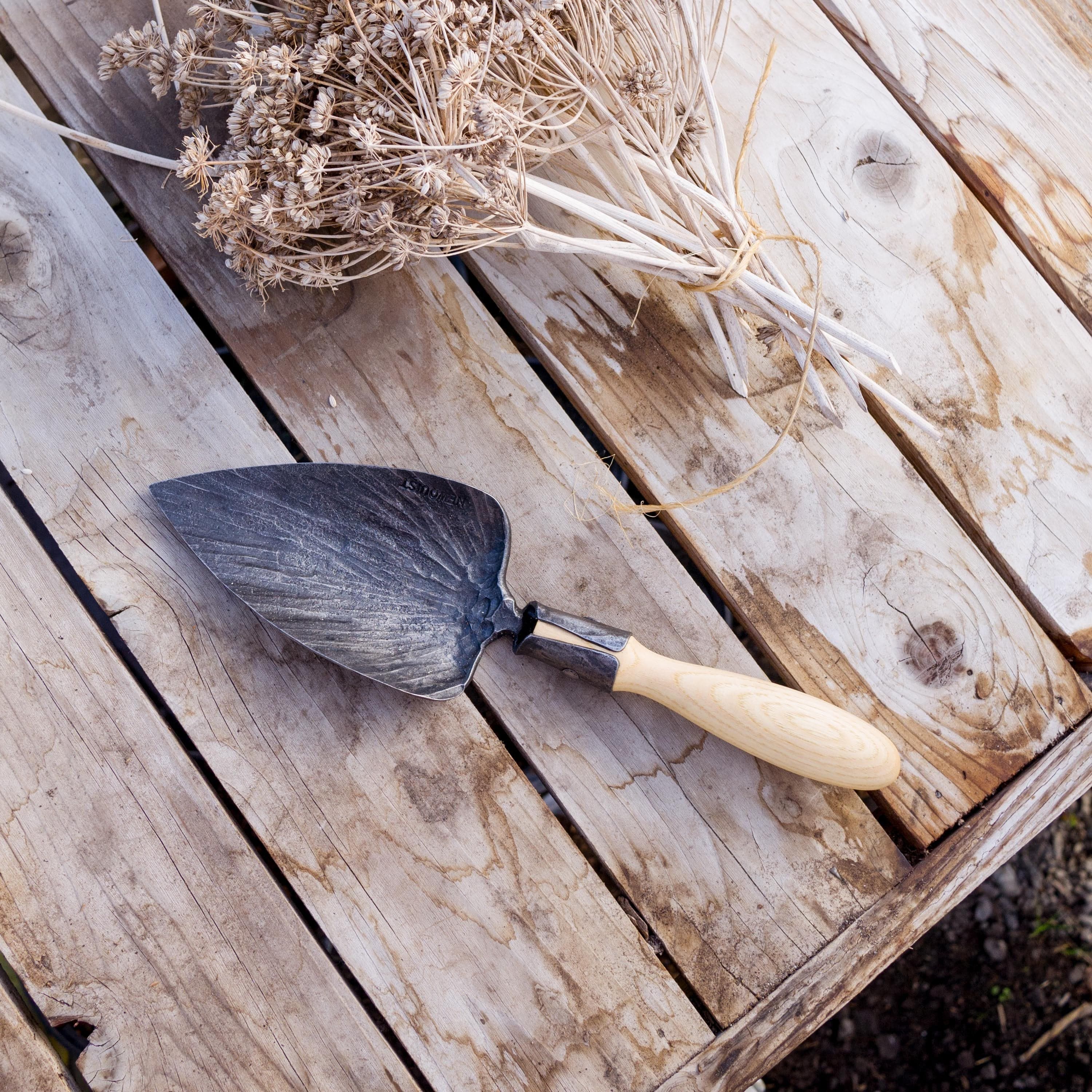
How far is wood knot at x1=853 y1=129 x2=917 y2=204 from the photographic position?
1.07m

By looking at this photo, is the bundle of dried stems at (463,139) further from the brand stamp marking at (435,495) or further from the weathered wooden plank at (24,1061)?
the weathered wooden plank at (24,1061)

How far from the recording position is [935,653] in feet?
3.38

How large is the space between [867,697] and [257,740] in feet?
2.42

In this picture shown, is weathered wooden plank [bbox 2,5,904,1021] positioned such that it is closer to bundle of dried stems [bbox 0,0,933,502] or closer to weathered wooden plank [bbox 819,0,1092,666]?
bundle of dried stems [bbox 0,0,933,502]

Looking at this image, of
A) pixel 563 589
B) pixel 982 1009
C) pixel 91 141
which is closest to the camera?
pixel 91 141

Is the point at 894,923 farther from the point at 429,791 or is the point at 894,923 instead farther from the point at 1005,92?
the point at 1005,92

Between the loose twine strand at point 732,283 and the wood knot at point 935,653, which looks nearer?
the loose twine strand at point 732,283

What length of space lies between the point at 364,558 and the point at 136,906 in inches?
18.9

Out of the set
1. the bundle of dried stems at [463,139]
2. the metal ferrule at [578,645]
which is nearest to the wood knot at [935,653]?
the bundle of dried stems at [463,139]

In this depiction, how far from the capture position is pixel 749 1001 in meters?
0.98

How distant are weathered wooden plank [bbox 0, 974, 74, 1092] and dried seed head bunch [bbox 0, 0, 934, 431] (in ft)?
2.83

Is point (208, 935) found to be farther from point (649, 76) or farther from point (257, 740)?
point (649, 76)

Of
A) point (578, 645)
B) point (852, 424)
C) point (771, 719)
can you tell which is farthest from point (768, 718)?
point (852, 424)

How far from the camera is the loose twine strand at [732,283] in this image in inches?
36.0
